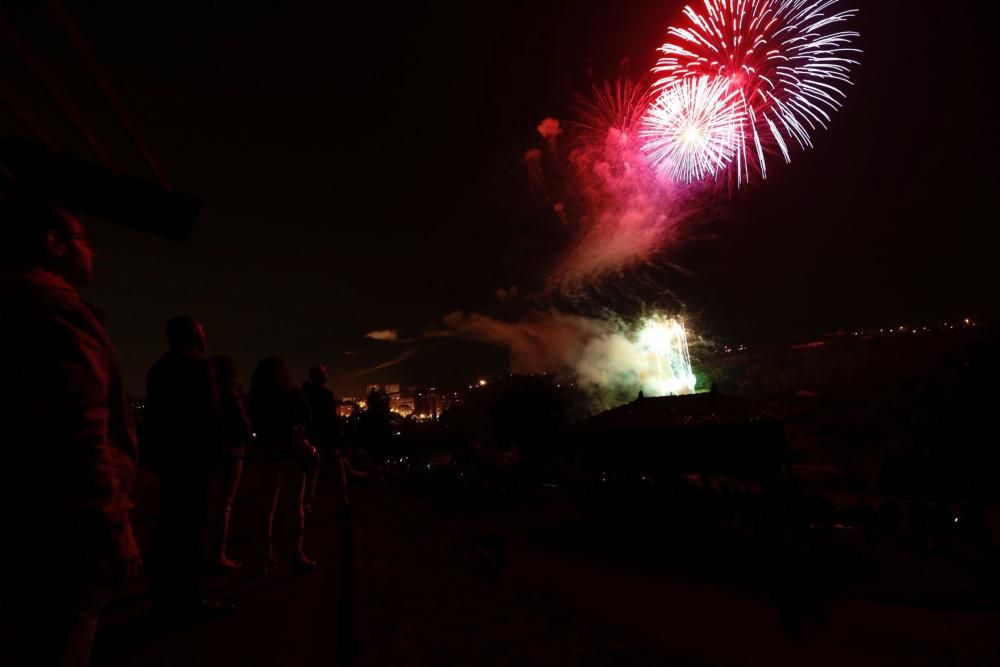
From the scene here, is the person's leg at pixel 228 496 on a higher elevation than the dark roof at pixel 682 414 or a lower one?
lower

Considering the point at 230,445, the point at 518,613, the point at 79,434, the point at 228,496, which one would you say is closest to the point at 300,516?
the point at 228,496

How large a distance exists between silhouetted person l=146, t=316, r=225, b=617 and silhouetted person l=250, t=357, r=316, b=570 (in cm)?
92

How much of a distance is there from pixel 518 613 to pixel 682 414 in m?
12.0

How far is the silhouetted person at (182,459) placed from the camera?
8.63ft

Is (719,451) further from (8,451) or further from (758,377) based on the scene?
(758,377)

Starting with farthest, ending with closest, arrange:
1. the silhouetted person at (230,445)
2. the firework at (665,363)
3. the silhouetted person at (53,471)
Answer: the firework at (665,363) < the silhouetted person at (230,445) < the silhouetted person at (53,471)

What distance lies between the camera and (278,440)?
3867 mm

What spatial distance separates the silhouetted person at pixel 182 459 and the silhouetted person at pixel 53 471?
155 cm

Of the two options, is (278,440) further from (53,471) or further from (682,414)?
(682,414)

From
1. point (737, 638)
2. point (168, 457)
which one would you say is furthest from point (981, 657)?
point (168, 457)

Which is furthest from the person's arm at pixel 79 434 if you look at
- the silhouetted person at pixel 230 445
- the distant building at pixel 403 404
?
the distant building at pixel 403 404

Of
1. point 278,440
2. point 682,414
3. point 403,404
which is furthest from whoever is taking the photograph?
point 403,404

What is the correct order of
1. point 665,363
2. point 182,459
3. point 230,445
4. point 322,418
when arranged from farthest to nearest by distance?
point 665,363 < point 322,418 < point 230,445 < point 182,459

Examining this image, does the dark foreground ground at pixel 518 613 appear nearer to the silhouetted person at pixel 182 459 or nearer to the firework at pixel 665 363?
the silhouetted person at pixel 182 459
